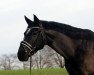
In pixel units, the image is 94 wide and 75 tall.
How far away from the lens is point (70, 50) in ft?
23.8

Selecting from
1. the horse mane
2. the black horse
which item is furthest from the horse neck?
the horse mane

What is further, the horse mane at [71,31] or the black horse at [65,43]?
the horse mane at [71,31]

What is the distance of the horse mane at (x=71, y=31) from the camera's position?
24.0 feet

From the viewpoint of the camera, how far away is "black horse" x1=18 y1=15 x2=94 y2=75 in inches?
276

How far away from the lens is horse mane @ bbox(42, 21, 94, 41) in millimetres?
7312

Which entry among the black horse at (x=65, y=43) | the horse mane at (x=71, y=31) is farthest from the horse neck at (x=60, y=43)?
the horse mane at (x=71, y=31)

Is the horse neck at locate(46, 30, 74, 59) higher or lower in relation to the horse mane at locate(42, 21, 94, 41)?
lower

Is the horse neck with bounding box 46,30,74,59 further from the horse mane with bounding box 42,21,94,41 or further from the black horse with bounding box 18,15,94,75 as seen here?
the horse mane with bounding box 42,21,94,41

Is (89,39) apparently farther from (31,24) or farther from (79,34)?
(31,24)

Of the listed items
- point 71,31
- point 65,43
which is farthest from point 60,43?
point 71,31

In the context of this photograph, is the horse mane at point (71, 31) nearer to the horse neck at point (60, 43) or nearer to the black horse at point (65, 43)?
the black horse at point (65, 43)

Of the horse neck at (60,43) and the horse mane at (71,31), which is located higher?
the horse mane at (71,31)

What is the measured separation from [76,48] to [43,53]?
53.9 meters

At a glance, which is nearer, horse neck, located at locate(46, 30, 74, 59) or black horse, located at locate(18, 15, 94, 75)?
black horse, located at locate(18, 15, 94, 75)
